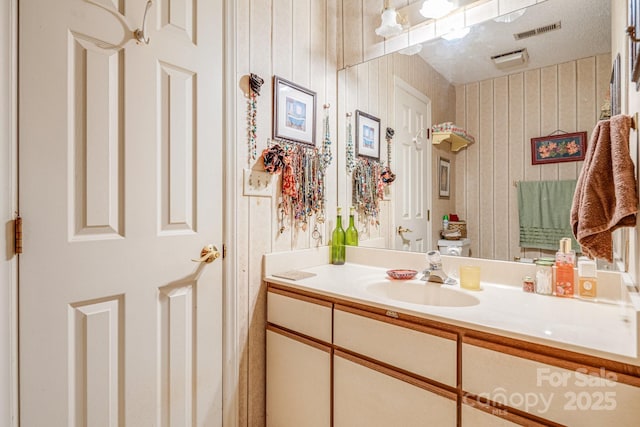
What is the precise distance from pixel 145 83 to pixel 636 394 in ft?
5.18

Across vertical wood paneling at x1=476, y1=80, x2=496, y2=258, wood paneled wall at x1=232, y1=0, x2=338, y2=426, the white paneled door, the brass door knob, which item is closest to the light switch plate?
wood paneled wall at x1=232, y1=0, x2=338, y2=426

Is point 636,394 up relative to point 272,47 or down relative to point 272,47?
down

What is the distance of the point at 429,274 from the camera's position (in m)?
1.40

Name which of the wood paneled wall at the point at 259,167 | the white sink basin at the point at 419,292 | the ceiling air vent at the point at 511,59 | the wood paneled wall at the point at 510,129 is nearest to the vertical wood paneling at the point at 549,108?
the wood paneled wall at the point at 510,129

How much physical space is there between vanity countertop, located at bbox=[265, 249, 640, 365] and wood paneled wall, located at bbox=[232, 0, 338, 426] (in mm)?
191

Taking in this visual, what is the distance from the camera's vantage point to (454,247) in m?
1.53

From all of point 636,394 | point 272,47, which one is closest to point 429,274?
point 636,394

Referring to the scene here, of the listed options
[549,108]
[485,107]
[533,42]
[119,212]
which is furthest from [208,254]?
[533,42]

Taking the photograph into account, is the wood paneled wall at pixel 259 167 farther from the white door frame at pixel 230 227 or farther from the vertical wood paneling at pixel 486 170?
the vertical wood paneling at pixel 486 170

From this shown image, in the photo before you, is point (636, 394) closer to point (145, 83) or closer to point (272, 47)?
point (145, 83)

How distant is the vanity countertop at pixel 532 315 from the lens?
764 millimetres

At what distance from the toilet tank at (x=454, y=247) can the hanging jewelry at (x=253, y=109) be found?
99 centimetres

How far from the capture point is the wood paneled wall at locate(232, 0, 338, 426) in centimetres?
139
